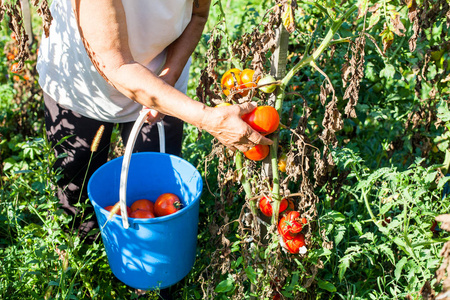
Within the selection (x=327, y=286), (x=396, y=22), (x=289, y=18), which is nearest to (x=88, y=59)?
(x=289, y=18)

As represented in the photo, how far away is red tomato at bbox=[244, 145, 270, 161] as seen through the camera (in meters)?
1.45

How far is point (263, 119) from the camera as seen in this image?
53.5 inches

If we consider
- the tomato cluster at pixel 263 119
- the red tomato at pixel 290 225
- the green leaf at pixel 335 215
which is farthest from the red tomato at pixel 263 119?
the green leaf at pixel 335 215

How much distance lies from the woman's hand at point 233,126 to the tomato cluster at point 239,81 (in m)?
0.07

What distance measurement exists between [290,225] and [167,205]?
558 mm

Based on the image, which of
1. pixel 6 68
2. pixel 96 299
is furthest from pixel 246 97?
pixel 6 68

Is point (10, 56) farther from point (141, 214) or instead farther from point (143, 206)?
point (141, 214)

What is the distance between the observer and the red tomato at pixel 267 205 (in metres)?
1.59

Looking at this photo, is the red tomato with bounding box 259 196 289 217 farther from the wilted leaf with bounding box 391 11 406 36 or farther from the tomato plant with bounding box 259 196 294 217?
the wilted leaf with bounding box 391 11 406 36

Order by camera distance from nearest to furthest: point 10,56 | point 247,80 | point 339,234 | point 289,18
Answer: point 289,18
point 247,80
point 339,234
point 10,56

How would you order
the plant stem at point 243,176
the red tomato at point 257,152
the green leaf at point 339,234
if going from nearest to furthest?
the red tomato at point 257,152, the plant stem at point 243,176, the green leaf at point 339,234

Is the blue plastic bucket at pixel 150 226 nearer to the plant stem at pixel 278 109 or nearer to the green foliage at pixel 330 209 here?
the green foliage at pixel 330 209

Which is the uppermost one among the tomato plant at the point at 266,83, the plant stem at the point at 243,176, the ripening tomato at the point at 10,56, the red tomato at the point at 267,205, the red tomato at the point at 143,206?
the tomato plant at the point at 266,83

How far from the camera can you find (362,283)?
6.26 ft
